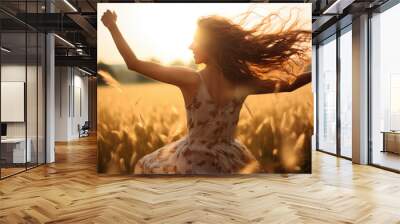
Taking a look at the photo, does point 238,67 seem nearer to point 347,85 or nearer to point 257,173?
point 257,173

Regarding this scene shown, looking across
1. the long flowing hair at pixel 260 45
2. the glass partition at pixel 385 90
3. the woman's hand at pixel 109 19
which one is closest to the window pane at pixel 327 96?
the glass partition at pixel 385 90

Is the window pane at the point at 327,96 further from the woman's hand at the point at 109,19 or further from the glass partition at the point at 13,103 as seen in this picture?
the glass partition at the point at 13,103

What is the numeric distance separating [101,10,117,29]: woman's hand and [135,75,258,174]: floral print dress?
6.12ft

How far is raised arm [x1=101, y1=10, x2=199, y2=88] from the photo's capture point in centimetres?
670

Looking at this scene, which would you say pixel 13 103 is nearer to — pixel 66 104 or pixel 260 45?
pixel 260 45

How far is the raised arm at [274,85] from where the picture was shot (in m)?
6.74

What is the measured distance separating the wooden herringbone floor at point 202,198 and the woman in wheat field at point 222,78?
1.27 feet

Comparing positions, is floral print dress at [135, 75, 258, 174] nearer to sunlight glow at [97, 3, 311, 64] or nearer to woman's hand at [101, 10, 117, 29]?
sunlight glow at [97, 3, 311, 64]

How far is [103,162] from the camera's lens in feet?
22.1

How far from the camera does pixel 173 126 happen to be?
6.71m

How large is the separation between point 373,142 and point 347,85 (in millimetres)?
1657

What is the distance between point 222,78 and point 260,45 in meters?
0.88

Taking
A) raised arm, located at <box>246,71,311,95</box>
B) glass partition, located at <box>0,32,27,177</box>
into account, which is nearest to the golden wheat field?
raised arm, located at <box>246,71,311,95</box>

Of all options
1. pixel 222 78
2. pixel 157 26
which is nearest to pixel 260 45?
pixel 222 78
